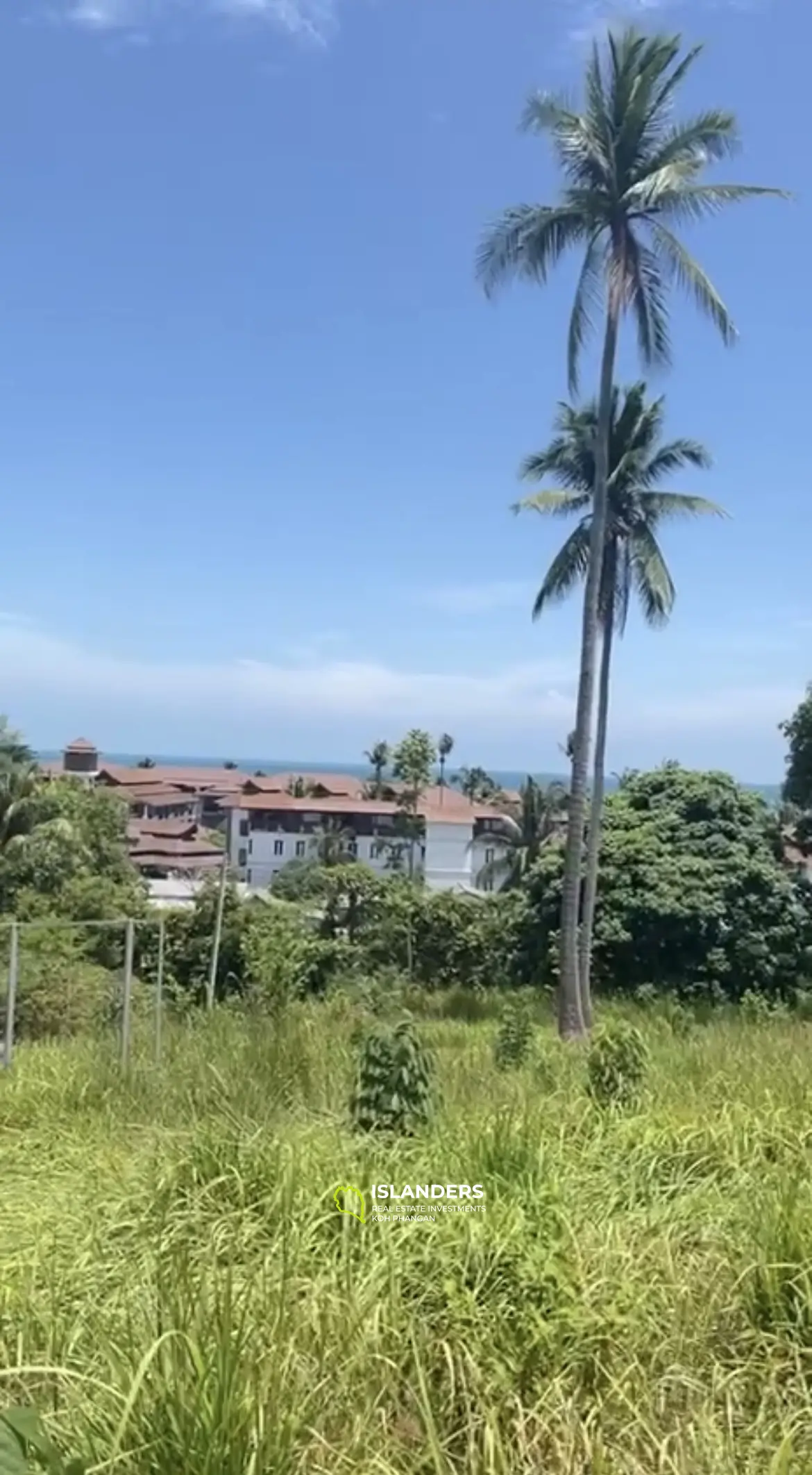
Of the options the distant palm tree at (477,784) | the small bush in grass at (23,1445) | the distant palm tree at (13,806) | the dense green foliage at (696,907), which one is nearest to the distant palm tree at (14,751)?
the distant palm tree at (13,806)

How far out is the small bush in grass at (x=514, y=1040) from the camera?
7.84 metres

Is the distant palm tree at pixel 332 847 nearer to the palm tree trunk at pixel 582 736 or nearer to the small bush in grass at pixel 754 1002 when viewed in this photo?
the small bush in grass at pixel 754 1002

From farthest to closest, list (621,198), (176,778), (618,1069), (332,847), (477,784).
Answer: (176,778) → (477,784) → (332,847) → (621,198) → (618,1069)

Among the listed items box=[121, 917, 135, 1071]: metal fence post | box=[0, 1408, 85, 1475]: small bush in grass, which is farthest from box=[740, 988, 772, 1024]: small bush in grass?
box=[0, 1408, 85, 1475]: small bush in grass

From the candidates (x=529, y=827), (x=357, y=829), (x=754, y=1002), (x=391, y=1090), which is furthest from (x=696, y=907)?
(x=357, y=829)

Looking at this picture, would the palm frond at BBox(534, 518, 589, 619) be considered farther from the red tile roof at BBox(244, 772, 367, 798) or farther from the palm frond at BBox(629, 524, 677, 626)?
the red tile roof at BBox(244, 772, 367, 798)

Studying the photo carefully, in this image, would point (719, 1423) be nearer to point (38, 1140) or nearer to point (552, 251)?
point (38, 1140)

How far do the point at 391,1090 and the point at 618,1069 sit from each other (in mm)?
1361

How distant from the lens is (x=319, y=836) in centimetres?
4519

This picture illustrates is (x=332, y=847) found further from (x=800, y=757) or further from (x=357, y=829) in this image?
(x=800, y=757)

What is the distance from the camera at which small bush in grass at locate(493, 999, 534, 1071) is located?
309 inches

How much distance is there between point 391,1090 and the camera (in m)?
4.27

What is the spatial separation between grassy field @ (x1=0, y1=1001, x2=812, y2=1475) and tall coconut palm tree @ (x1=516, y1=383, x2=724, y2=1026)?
16.2 meters

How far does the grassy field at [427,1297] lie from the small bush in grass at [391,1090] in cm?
11
